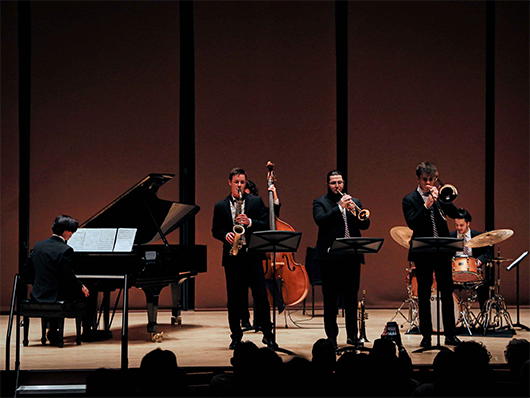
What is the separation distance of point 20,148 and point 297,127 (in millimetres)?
3654

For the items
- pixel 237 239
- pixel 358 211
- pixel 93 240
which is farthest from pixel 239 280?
pixel 93 240

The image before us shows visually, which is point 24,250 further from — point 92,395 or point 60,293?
point 92,395

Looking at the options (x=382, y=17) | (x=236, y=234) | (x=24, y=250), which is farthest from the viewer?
(x=382, y=17)

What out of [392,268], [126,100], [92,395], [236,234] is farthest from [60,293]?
[392,268]

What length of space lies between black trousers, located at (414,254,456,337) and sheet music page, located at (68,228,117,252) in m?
2.64

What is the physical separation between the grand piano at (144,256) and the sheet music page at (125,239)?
0.42ft

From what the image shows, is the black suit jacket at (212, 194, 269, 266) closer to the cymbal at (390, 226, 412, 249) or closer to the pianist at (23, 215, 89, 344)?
the pianist at (23, 215, 89, 344)

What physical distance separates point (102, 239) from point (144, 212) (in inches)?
19.1

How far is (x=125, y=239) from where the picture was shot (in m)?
5.57

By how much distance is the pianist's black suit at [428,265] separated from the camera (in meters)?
5.02

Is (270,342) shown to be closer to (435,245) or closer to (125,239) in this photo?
(435,245)

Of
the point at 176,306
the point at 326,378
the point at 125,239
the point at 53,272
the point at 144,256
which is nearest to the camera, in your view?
the point at 326,378

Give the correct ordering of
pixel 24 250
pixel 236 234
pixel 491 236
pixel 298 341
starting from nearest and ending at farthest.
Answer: pixel 236 234 < pixel 298 341 < pixel 491 236 < pixel 24 250

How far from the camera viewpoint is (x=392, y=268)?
28.1ft
